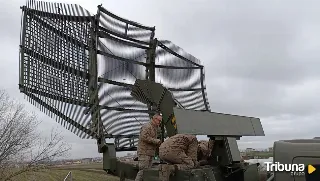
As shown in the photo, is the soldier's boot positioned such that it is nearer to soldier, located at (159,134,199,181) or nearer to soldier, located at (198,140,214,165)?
soldier, located at (159,134,199,181)

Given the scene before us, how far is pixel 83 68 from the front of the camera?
10.1m

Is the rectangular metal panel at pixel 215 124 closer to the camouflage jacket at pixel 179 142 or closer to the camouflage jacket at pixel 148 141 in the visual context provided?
the camouflage jacket at pixel 179 142

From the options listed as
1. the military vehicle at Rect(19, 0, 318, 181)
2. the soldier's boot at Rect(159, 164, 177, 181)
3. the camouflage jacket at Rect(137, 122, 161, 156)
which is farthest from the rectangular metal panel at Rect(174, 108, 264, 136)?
the military vehicle at Rect(19, 0, 318, 181)

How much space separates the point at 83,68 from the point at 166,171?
212 inches

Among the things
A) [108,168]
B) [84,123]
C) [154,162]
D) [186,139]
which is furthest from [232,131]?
[84,123]

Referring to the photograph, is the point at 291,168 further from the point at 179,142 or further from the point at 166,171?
the point at 179,142

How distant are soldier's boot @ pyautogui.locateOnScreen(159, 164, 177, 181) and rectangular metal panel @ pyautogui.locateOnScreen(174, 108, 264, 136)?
796 millimetres

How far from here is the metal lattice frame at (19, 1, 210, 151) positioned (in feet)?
33.0

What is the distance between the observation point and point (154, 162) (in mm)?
7195

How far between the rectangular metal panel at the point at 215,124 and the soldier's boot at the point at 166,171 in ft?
2.61

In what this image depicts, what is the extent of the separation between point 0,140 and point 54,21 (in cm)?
600

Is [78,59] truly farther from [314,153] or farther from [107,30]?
[314,153]

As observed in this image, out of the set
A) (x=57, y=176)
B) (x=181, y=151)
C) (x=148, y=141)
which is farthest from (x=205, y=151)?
(x=57, y=176)

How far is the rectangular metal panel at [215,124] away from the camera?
4.76 metres
